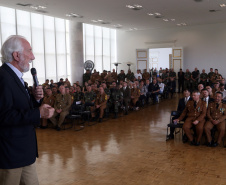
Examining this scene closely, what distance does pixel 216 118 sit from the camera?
5.80 m

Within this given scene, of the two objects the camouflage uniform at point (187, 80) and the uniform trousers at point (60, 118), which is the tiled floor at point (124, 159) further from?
the camouflage uniform at point (187, 80)

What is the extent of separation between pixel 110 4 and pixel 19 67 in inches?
368

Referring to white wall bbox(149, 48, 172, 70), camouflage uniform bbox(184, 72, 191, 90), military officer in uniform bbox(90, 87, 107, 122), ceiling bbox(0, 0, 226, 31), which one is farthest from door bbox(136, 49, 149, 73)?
military officer in uniform bbox(90, 87, 107, 122)

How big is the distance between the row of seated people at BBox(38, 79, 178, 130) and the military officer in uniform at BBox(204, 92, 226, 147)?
3.77 m

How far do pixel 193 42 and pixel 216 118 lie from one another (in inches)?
495

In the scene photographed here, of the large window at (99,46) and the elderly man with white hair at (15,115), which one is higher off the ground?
the large window at (99,46)

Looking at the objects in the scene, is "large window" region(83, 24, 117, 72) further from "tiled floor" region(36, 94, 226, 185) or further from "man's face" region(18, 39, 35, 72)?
"man's face" region(18, 39, 35, 72)

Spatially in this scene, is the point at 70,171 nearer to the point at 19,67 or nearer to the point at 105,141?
the point at 105,141

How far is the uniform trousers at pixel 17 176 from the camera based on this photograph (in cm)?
175

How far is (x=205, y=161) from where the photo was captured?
4.79 meters

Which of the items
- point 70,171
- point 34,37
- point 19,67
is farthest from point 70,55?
point 19,67

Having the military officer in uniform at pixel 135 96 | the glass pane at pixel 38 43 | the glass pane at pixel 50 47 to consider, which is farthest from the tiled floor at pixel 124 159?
the glass pane at pixel 50 47

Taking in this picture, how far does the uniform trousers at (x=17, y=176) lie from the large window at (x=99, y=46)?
622 inches

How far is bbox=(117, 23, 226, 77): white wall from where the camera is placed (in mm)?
16422
